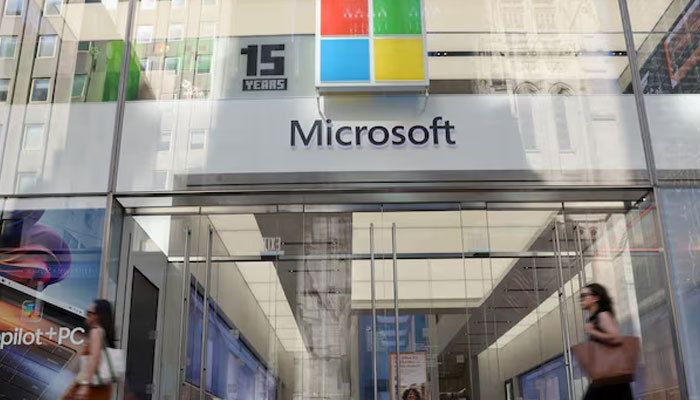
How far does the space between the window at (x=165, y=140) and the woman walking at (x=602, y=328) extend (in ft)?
16.7

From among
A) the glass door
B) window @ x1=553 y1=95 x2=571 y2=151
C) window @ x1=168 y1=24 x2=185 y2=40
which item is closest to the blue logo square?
window @ x1=168 y1=24 x2=185 y2=40

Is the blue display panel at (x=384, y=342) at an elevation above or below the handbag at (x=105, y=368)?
above

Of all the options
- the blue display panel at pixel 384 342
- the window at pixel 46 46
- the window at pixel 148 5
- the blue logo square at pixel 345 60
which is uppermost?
the window at pixel 148 5

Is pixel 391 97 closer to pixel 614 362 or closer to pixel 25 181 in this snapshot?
pixel 25 181

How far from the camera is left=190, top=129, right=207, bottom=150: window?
28.3ft

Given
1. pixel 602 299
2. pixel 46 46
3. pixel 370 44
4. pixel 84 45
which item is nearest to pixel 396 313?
pixel 370 44

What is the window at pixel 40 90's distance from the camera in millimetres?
8727

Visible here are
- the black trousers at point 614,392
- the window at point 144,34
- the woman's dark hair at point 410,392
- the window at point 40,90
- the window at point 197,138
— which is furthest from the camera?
the woman's dark hair at point 410,392

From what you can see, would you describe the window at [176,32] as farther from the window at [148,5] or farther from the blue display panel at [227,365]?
the blue display panel at [227,365]

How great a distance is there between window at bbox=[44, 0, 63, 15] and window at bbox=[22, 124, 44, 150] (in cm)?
145

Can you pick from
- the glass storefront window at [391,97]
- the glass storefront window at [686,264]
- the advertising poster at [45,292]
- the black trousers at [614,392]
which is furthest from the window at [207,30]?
the black trousers at [614,392]

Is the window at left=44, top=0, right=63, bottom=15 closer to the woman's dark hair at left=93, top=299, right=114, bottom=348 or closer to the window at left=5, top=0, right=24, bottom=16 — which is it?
the window at left=5, top=0, right=24, bottom=16

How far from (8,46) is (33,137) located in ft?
3.90

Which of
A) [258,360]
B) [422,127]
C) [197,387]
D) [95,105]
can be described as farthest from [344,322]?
[95,105]
